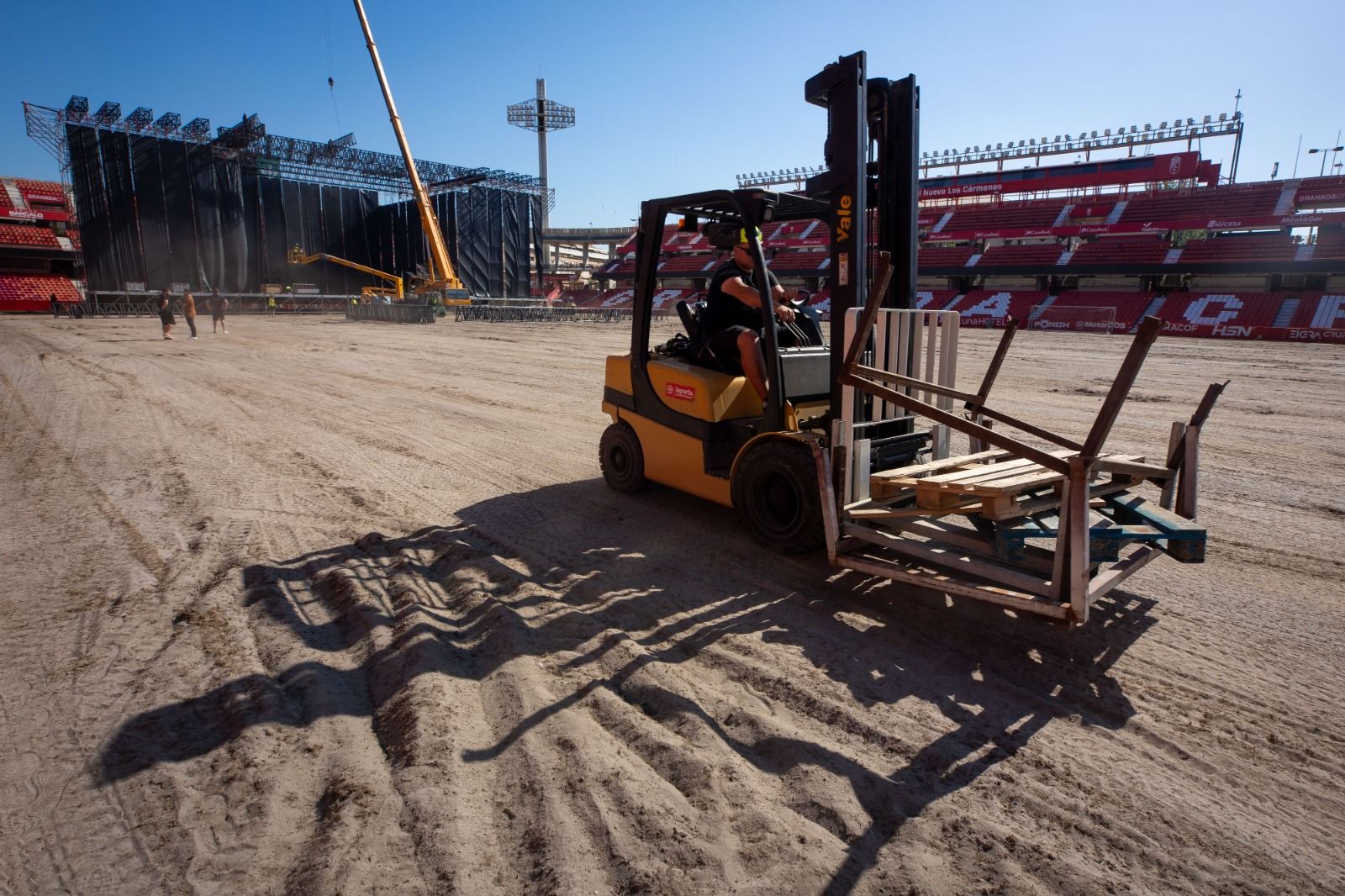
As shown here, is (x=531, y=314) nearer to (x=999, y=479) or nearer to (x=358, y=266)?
(x=358, y=266)

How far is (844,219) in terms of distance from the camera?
4.21 m

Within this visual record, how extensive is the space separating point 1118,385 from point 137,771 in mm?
3868

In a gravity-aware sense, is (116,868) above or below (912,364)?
below

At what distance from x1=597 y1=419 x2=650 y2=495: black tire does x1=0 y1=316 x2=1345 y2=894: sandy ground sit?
182mm

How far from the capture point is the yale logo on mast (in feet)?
13.7

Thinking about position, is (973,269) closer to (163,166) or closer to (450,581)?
(450,581)

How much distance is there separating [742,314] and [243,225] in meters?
51.7

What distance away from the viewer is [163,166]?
1688 inches

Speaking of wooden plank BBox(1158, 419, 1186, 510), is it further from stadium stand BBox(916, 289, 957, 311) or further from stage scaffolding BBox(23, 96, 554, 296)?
stage scaffolding BBox(23, 96, 554, 296)

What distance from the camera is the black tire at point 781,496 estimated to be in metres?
4.01

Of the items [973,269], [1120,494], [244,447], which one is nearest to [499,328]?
[244,447]

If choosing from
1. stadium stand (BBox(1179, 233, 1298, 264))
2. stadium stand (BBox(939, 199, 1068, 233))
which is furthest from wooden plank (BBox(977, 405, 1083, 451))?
stadium stand (BBox(939, 199, 1068, 233))

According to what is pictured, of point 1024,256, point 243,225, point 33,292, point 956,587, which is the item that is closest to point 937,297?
point 1024,256

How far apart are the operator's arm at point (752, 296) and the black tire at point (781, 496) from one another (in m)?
0.84
